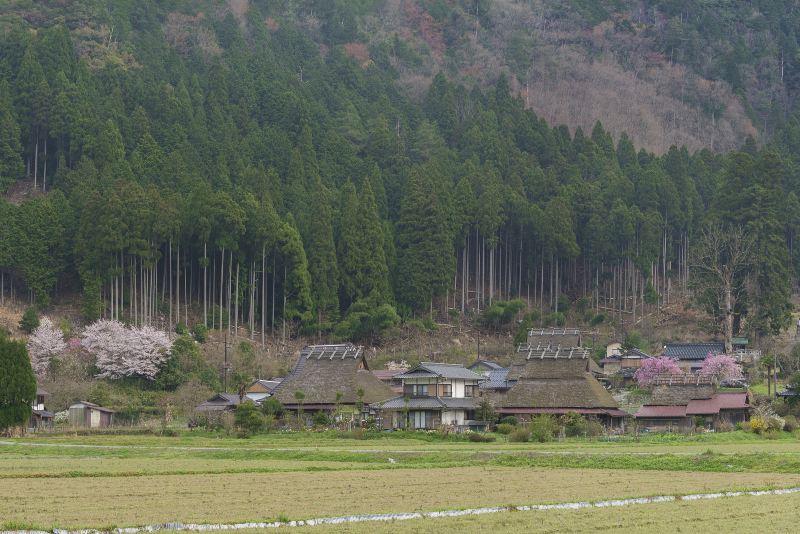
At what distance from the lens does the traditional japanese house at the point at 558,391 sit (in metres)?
54.7

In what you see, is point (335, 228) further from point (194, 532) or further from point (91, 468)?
point (194, 532)

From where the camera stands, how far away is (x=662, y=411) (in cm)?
5531

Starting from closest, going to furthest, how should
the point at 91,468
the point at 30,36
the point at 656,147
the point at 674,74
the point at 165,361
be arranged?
the point at 91,468, the point at 165,361, the point at 30,36, the point at 656,147, the point at 674,74

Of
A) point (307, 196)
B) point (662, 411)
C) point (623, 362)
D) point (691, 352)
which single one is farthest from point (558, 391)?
point (307, 196)

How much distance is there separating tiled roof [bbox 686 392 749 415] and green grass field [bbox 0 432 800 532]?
7.65 meters

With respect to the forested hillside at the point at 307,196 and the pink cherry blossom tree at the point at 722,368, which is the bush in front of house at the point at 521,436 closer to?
the pink cherry blossom tree at the point at 722,368

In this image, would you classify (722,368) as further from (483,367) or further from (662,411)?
(483,367)

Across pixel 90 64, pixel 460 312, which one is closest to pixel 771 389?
pixel 460 312

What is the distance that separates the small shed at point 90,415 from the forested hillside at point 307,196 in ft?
33.6

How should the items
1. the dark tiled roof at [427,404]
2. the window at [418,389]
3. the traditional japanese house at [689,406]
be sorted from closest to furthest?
the traditional japanese house at [689,406] → the dark tiled roof at [427,404] → the window at [418,389]

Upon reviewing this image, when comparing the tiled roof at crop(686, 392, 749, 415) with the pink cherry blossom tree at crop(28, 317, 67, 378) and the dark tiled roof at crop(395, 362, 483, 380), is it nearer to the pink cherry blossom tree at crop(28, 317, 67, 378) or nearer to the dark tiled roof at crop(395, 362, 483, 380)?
the dark tiled roof at crop(395, 362, 483, 380)

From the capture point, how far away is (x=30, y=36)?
3366 inches

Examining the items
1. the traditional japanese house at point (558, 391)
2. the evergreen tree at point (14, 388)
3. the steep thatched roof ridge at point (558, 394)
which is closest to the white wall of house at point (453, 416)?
the traditional japanese house at point (558, 391)

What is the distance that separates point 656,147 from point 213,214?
6548 centimetres
